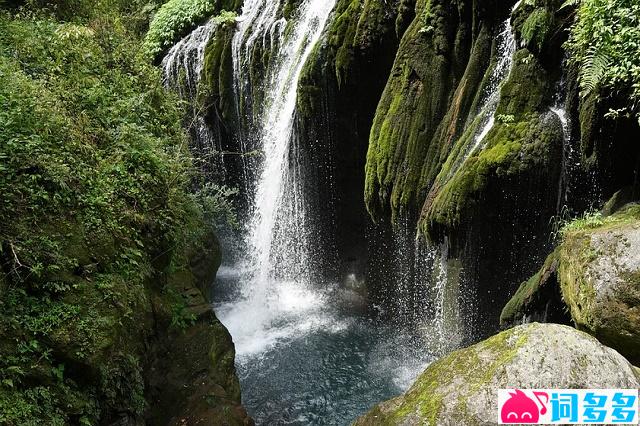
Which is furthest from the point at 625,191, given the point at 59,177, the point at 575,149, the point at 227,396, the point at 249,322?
the point at 249,322

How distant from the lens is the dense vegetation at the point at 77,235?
4.02 m

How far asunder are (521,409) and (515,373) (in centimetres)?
23

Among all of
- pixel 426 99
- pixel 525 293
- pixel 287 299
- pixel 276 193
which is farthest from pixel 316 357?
pixel 426 99

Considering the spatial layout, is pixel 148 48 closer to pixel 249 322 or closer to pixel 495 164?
pixel 249 322

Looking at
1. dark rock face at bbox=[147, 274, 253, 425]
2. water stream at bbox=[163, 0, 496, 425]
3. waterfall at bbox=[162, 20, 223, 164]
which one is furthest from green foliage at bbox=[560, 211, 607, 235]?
waterfall at bbox=[162, 20, 223, 164]

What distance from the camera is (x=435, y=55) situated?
7574 mm

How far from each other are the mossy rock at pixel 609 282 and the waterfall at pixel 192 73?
33.0 feet

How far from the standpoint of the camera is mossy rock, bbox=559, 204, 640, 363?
4.18m

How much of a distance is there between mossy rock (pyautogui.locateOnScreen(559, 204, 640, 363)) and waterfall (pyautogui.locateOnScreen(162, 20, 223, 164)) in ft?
33.0

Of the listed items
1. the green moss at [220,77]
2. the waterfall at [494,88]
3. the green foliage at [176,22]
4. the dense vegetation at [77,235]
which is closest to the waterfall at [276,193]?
the green moss at [220,77]

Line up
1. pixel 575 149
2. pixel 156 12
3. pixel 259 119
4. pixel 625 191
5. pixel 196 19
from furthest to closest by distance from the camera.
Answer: pixel 156 12 → pixel 196 19 → pixel 259 119 → pixel 575 149 → pixel 625 191

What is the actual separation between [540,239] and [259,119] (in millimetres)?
7445

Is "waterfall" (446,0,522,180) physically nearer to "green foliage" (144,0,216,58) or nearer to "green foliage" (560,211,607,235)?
"green foliage" (560,211,607,235)

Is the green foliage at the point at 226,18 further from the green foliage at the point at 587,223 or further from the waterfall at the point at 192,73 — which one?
the green foliage at the point at 587,223
